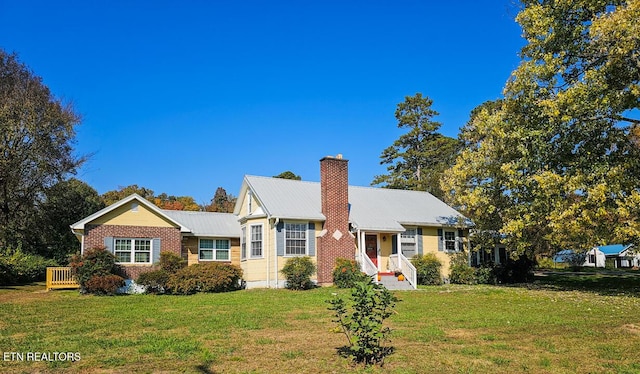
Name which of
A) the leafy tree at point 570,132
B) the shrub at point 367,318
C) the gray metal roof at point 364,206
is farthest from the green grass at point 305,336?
the gray metal roof at point 364,206

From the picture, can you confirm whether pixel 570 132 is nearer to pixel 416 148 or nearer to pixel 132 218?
pixel 132 218

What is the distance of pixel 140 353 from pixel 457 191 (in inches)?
725

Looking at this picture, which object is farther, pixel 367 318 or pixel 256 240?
pixel 256 240

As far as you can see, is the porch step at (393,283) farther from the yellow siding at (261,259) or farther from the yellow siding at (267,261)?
the yellow siding at (261,259)

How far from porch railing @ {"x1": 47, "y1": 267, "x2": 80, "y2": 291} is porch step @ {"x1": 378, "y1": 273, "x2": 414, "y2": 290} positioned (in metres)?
13.9

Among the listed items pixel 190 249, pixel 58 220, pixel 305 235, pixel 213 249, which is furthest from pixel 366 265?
pixel 58 220

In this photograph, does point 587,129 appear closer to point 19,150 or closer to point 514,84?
point 514,84

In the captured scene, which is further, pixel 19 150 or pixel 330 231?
pixel 19 150

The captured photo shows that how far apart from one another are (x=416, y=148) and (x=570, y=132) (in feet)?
121

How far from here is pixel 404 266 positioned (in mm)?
23906

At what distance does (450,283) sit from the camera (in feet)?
86.3

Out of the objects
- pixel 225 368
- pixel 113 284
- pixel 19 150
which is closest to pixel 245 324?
pixel 225 368

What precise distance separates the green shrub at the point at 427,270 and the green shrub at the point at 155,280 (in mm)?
11658

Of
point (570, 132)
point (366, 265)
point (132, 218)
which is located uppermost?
point (570, 132)
